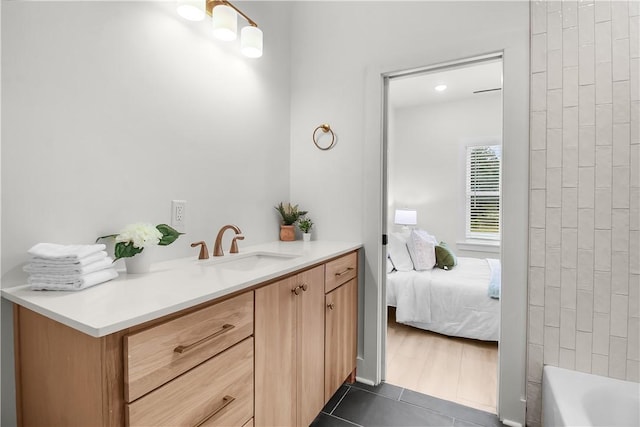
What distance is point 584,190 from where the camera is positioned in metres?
1.49

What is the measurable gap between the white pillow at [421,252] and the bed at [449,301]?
0.12 metres

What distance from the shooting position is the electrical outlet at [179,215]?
1.49 m

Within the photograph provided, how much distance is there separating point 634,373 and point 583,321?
11.0 inches

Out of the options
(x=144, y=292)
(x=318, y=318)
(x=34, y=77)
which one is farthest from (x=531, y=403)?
(x=34, y=77)

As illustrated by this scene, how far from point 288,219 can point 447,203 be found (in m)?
2.99

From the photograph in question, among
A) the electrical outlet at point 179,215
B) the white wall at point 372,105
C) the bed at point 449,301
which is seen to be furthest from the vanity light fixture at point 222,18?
the bed at point 449,301

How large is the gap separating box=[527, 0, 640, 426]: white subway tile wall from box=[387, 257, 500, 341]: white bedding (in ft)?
3.27

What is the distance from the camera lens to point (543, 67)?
5.09 feet

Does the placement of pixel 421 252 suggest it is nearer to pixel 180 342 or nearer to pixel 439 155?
pixel 439 155

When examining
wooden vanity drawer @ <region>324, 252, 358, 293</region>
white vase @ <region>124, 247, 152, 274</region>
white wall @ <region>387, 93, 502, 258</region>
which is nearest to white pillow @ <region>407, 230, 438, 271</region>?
white wall @ <region>387, 93, 502, 258</region>

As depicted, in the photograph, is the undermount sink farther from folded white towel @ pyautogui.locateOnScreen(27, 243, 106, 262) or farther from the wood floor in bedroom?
the wood floor in bedroom

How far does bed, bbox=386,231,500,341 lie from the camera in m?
2.57

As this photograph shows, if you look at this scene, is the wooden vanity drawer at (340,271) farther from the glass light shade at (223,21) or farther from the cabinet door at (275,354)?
the glass light shade at (223,21)

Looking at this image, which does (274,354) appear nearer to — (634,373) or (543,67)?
(634,373)
